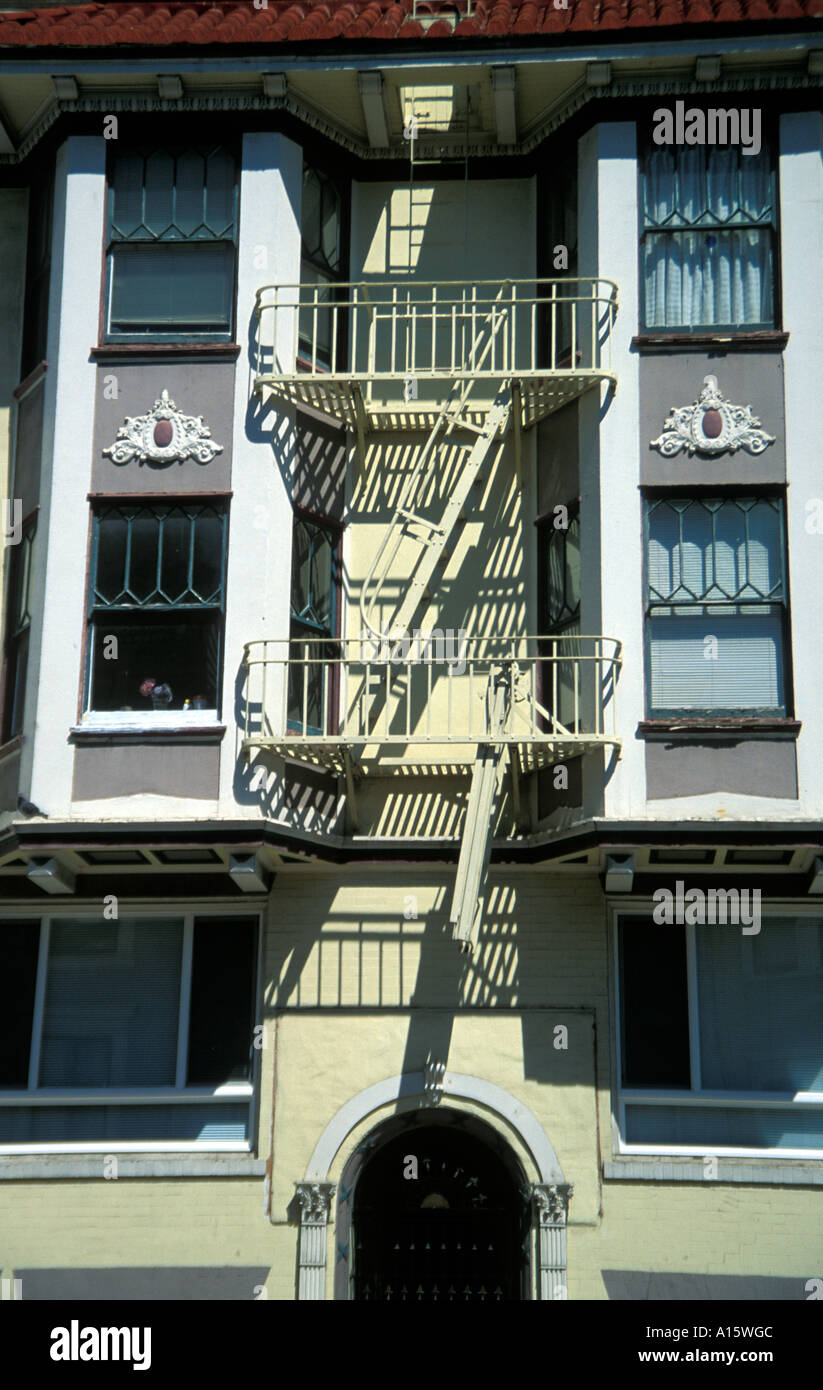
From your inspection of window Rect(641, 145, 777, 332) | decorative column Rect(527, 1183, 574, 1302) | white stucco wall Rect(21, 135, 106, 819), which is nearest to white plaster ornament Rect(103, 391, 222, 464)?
white stucco wall Rect(21, 135, 106, 819)

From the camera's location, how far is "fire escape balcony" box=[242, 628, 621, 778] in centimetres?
1482

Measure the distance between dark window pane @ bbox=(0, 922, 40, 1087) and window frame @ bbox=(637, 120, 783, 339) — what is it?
25.0ft

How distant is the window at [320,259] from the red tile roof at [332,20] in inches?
54.0

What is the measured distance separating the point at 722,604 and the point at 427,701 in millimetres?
2797

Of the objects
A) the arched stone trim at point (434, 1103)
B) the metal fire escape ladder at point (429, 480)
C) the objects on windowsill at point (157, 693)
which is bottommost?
the arched stone trim at point (434, 1103)

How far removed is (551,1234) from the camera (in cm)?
1463

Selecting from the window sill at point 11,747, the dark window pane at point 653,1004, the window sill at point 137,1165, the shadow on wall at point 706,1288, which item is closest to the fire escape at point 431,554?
the dark window pane at point 653,1004

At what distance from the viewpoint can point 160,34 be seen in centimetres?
1636

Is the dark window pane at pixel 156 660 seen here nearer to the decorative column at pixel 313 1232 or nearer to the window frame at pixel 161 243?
the window frame at pixel 161 243

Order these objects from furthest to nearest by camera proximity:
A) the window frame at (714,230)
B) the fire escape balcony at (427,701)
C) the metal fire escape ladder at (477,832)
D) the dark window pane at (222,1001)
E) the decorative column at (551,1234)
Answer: the window frame at (714,230), the dark window pane at (222,1001), the fire escape balcony at (427,701), the decorative column at (551,1234), the metal fire escape ladder at (477,832)

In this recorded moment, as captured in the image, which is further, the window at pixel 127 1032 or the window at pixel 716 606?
the window at pixel 127 1032

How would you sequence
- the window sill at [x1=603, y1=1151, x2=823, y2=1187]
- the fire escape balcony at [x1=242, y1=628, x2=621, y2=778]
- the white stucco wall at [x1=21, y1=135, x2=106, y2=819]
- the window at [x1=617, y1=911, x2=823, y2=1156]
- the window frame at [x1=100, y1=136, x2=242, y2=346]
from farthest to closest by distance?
1. the window frame at [x1=100, y1=136, x2=242, y2=346]
2. the white stucco wall at [x1=21, y1=135, x2=106, y2=819]
3. the window at [x1=617, y1=911, x2=823, y2=1156]
4. the fire escape balcony at [x1=242, y1=628, x2=621, y2=778]
5. the window sill at [x1=603, y1=1151, x2=823, y2=1187]

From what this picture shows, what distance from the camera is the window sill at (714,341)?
51.7 feet

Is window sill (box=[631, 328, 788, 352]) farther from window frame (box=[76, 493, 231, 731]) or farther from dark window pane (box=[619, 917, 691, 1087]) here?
dark window pane (box=[619, 917, 691, 1087])
